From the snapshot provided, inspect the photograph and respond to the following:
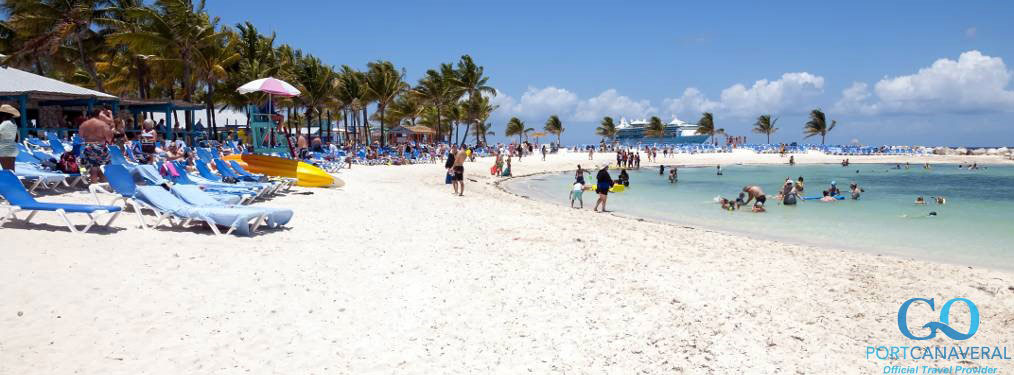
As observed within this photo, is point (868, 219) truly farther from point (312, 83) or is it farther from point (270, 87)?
point (312, 83)

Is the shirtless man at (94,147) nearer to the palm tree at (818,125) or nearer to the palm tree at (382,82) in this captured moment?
the palm tree at (382,82)

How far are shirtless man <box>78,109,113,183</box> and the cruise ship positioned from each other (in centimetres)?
7631

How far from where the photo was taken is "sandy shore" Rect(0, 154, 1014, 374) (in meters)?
3.58

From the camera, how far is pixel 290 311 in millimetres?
4254

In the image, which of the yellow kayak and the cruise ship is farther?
the cruise ship

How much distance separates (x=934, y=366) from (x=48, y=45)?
30795mm

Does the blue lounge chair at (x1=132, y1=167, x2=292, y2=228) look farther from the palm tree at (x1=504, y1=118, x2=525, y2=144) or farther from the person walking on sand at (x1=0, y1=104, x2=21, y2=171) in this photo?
the palm tree at (x1=504, y1=118, x2=525, y2=144)

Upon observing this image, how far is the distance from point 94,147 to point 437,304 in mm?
7726

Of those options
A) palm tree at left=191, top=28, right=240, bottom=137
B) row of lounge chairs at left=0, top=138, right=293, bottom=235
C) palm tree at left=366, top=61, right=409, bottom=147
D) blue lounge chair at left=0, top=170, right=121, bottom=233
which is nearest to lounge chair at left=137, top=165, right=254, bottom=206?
row of lounge chairs at left=0, top=138, right=293, bottom=235

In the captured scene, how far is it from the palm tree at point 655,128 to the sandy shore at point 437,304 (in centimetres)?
7126

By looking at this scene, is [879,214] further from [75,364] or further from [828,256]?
[75,364]

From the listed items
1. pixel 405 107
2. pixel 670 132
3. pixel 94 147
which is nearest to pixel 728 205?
pixel 94 147

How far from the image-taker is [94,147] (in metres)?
9.27

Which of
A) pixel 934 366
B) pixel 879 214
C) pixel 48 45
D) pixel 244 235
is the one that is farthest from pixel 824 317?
pixel 48 45
